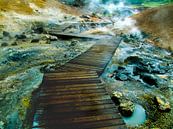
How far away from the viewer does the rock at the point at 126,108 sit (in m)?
10.2

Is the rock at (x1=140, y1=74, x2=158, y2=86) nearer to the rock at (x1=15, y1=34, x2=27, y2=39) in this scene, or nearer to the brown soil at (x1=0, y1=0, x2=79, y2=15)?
the rock at (x1=15, y1=34, x2=27, y2=39)

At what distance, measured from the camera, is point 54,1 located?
149 feet

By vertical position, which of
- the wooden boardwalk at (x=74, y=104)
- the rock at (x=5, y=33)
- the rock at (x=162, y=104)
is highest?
the rock at (x=5, y=33)

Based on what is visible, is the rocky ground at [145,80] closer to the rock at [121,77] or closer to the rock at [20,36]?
the rock at [121,77]

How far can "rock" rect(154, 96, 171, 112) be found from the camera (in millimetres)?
10681

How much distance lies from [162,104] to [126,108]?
173 centimetres

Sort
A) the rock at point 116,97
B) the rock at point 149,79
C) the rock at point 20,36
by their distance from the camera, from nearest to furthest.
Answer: the rock at point 116,97 < the rock at point 149,79 < the rock at point 20,36

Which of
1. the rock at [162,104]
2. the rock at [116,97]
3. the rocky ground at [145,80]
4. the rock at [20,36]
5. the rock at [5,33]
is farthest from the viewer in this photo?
the rock at [5,33]

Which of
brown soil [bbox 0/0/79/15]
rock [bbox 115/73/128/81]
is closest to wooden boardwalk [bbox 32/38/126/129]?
rock [bbox 115/73/128/81]

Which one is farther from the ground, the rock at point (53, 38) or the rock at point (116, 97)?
the rock at point (53, 38)

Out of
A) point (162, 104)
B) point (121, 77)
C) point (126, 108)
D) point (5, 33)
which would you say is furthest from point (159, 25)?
point (126, 108)

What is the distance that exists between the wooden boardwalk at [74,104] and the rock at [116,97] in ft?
3.72

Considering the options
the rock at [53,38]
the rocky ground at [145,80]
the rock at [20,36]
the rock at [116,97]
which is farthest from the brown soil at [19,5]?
the rock at [116,97]

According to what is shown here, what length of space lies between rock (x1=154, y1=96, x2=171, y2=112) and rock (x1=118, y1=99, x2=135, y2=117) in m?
1.12
